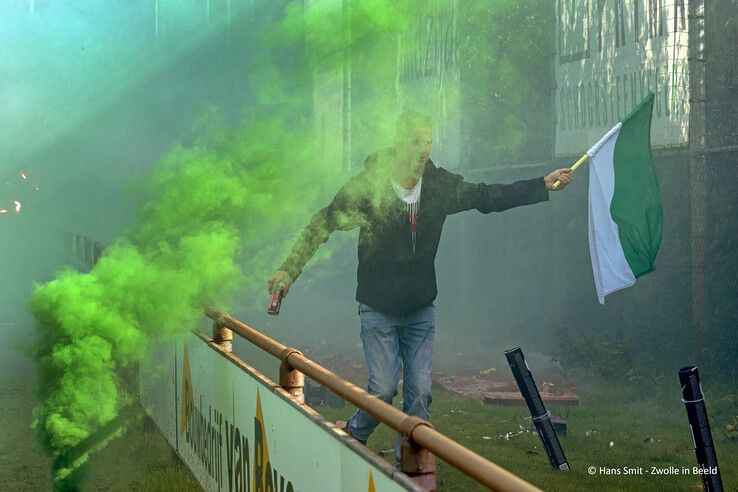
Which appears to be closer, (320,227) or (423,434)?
(423,434)

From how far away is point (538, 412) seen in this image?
7.65 metres

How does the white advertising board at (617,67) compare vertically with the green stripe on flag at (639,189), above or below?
above

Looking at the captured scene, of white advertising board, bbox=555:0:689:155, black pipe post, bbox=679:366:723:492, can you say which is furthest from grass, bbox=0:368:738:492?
white advertising board, bbox=555:0:689:155

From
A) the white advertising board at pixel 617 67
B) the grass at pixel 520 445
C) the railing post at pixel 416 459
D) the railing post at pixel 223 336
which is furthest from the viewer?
the white advertising board at pixel 617 67

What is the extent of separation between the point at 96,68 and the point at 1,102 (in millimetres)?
4930

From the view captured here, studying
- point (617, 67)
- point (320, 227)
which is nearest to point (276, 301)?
point (320, 227)

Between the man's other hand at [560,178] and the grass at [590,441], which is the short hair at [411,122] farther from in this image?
the grass at [590,441]

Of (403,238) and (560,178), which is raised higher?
(560,178)

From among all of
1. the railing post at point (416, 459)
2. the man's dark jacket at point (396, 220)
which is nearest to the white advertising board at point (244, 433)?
the railing post at point (416, 459)

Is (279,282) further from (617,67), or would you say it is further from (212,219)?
(617,67)

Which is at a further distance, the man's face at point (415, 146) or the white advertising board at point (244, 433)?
the man's face at point (415, 146)

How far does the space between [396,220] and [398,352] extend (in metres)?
0.74

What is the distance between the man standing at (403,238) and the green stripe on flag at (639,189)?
1.21 m

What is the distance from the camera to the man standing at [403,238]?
598 cm
